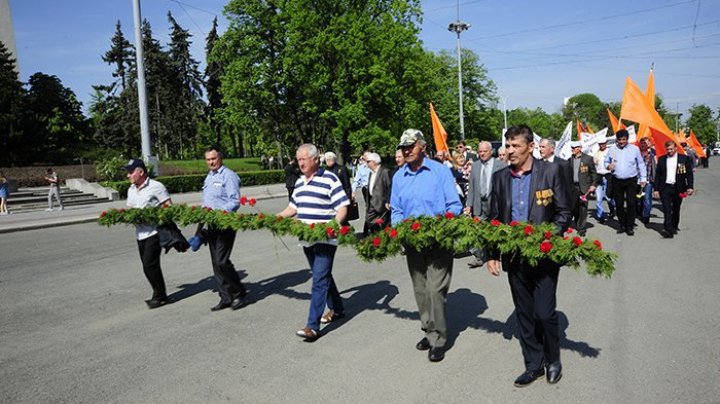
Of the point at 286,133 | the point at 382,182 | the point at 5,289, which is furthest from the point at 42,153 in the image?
the point at 382,182

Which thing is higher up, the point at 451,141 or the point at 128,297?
the point at 451,141

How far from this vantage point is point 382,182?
26.0ft

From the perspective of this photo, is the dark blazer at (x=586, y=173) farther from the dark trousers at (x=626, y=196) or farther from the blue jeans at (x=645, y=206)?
the blue jeans at (x=645, y=206)

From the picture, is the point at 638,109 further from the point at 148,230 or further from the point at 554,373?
the point at 148,230

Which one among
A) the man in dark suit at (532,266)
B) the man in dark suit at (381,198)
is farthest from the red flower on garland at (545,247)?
the man in dark suit at (381,198)

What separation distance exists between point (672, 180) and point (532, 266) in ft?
26.2

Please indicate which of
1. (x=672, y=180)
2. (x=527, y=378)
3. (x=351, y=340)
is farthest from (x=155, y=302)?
(x=672, y=180)

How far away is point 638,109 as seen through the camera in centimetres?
1243

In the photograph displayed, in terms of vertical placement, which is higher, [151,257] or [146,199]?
[146,199]

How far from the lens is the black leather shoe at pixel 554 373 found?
3.97 metres

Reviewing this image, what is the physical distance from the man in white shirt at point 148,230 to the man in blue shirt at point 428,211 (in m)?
3.45

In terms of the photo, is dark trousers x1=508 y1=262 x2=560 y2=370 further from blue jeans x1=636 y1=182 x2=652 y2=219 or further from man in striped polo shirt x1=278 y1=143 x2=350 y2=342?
blue jeans x1=636 y1=182 x2=652 y2=219

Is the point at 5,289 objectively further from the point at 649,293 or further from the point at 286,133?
the point at 286,133

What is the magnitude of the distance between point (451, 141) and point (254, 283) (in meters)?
52.1
